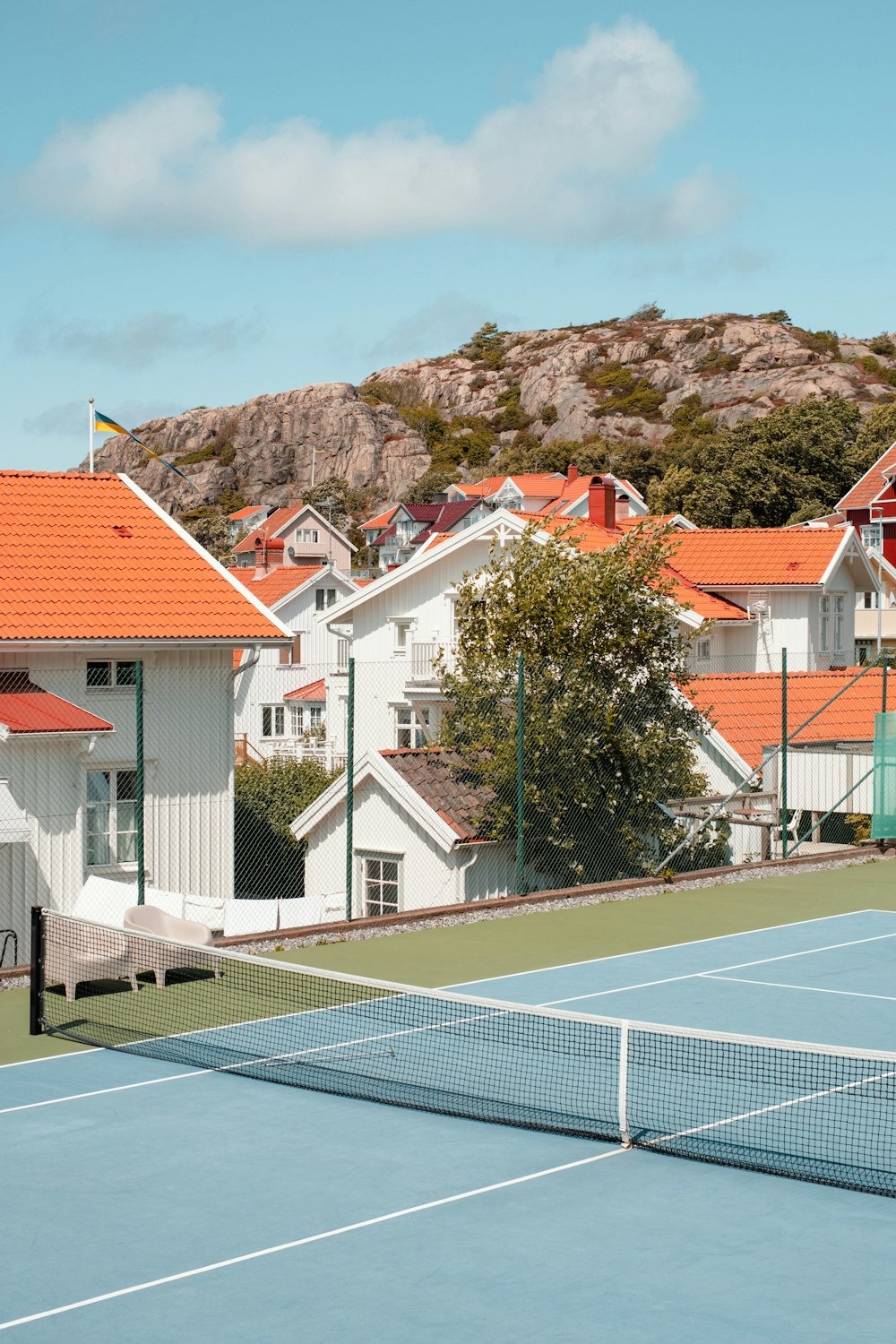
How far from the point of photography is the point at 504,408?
180 metres

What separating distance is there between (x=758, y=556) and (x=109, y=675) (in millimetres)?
29657

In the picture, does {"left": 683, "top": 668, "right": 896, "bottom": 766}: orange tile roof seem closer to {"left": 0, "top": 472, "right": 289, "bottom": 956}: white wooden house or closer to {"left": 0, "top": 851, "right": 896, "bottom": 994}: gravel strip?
{"left": 0, "top": 851, "right": 896, "bottom": 994}: gravel strip

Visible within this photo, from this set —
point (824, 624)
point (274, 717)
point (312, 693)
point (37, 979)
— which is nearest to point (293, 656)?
point (274, 717)

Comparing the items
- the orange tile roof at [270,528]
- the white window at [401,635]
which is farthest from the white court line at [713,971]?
the orange tile roof at [270,528]

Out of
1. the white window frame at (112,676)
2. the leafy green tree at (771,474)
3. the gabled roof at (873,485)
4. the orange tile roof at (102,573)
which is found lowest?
the white window frame at (112,676)

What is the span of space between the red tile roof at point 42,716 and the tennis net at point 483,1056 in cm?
445

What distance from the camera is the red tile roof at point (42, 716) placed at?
55.4 ft

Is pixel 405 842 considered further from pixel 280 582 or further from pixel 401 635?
pixel 280 582

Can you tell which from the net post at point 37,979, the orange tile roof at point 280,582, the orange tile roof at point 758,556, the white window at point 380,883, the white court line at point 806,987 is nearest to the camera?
the net post at point 37,979

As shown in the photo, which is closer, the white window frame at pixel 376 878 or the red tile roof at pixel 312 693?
the white window frame at pixel 376 878

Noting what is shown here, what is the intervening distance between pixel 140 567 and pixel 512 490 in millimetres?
92960

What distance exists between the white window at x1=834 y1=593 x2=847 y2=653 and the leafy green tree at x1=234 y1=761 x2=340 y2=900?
55.4 ft

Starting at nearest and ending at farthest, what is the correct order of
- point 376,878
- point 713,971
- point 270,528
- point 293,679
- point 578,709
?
point 713,971 < point 578,709 < point 376,878 < point 293,679 < point 270,528

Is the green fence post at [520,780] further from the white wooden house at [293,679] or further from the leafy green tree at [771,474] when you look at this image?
the leafy green tree at [771,474]
